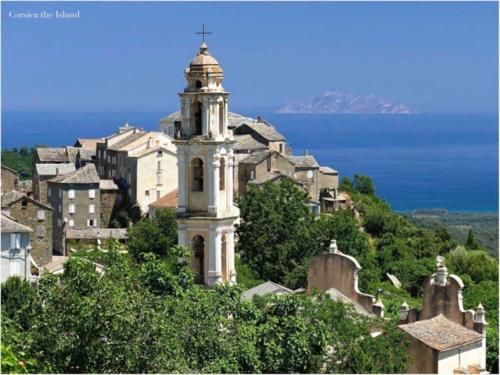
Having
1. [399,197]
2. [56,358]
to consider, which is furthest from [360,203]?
[399,197]

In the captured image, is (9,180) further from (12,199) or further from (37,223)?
(37,223)

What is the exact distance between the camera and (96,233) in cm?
7244

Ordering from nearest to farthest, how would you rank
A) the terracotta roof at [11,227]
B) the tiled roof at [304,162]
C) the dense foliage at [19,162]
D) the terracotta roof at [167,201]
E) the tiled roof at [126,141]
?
the terracotta roof at [11,227] < the terracotta roof at [167,201] < the tiled roof at [304,162] < the tiled roof at [126,141] < the dense foliage at [19,162]

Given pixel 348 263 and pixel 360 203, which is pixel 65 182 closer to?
pixel 360 203

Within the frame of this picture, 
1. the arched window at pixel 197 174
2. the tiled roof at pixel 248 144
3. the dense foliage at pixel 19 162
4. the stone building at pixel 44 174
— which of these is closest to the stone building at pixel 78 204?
the stone building at pixel 44 174

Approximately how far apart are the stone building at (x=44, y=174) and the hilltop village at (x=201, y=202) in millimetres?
90

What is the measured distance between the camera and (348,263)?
36844mm

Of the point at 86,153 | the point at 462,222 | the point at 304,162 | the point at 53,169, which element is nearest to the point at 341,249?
the point at 304,162

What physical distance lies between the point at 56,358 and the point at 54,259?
127 ft

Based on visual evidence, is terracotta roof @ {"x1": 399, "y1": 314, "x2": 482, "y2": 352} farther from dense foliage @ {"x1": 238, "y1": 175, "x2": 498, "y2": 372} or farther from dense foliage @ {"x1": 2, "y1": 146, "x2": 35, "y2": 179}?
dense foliage @ {"x1": 2, "y1": 146, "x2": 35, "y2": 179}

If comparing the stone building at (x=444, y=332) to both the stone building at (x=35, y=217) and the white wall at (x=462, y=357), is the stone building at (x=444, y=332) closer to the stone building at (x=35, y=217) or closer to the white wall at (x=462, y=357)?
the white wall at (x=462, y=357)

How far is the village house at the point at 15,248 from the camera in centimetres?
5012

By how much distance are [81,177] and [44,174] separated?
4.62 meters

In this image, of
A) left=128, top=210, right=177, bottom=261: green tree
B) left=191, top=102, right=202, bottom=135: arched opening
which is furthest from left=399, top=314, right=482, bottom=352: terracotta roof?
left=128, top=210, right=177, bottom=261: green tree
